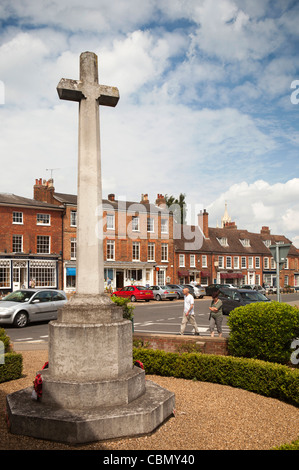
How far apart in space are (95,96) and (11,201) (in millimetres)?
32323

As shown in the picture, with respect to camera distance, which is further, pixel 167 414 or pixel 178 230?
pixel 178 230

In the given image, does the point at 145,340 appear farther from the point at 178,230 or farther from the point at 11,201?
the point at 178,230

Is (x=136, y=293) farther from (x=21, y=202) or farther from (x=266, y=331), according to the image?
(x=266, y=331)

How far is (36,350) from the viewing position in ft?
38.9

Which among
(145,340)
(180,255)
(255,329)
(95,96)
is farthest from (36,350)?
(180,255)

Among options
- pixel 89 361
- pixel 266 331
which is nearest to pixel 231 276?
pixel 266 331

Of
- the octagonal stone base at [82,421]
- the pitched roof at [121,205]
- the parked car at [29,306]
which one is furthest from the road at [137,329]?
the pitched roof at [121,205]

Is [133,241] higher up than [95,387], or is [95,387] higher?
[133,241]

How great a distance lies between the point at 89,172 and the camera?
21.9ft

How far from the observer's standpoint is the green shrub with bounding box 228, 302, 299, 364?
858 centimetres

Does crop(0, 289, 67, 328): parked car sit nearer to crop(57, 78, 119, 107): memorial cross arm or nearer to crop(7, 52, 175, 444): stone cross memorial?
crop(7, 52, 175, 444): stone cross memorial

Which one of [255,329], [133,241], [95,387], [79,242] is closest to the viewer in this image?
[95,387]

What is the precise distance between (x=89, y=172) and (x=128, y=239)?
38969 millimetres

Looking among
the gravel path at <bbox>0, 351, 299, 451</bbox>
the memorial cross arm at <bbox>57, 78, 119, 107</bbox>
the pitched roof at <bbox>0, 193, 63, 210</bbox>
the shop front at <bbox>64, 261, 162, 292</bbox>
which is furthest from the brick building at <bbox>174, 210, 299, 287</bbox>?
the memorial cross arm at <bbox>57, 78, 119, 107</bbox>
